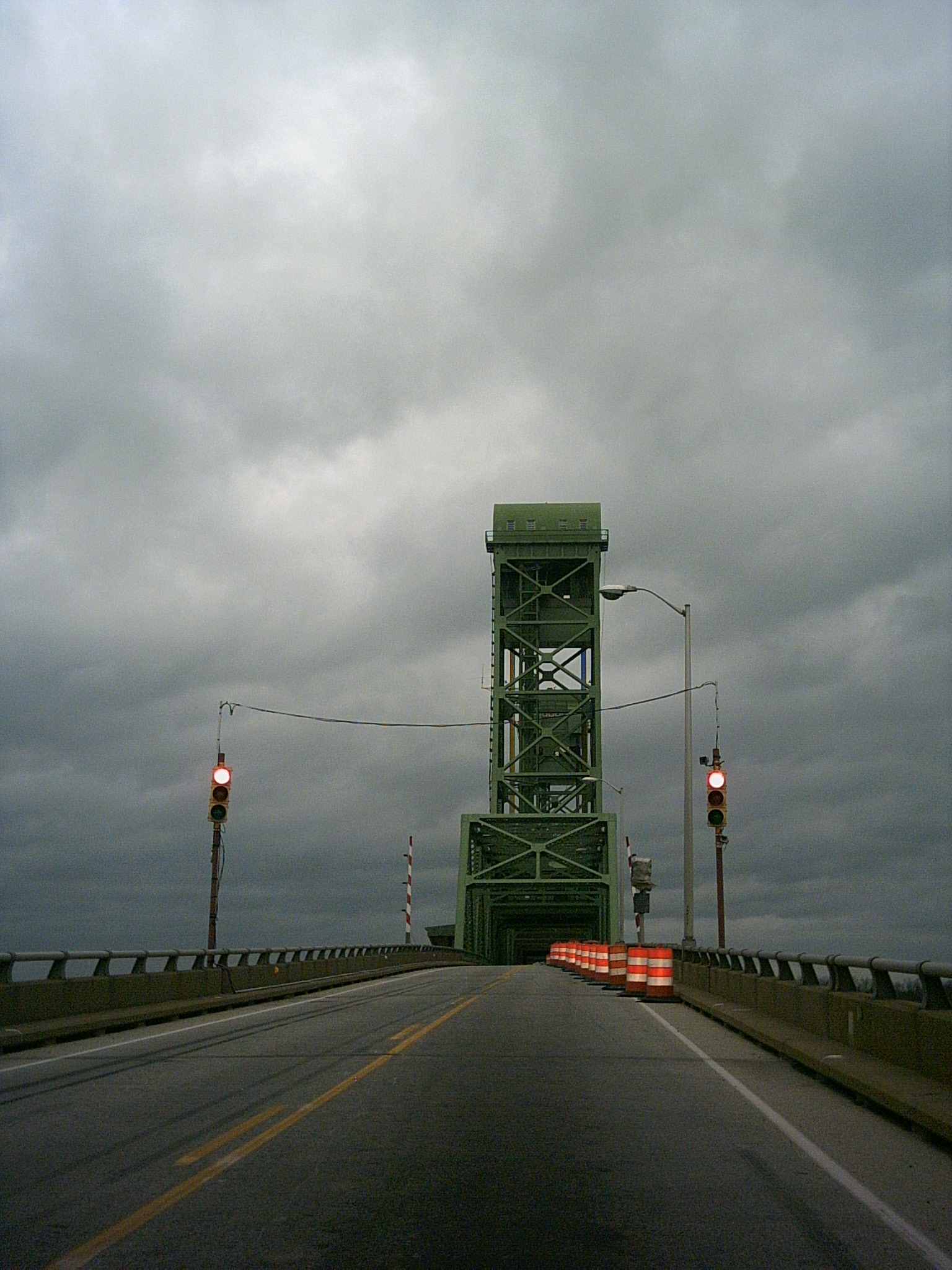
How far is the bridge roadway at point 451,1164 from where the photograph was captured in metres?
6.25

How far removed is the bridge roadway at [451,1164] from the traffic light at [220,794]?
10473 mm

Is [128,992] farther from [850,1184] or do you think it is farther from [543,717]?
[543,717]

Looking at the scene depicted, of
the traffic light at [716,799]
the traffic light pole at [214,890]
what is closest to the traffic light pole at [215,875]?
the traffic light pole at [214,890]

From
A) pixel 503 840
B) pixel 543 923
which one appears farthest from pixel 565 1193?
pixel 543 923

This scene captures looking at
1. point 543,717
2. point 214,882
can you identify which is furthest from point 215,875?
point 543,717

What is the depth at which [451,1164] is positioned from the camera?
8242 millimetres

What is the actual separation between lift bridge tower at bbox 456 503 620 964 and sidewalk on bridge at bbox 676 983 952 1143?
63015mm

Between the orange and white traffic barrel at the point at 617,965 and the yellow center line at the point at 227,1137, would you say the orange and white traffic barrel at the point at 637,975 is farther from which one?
the yellow center line at the point at 227,1137

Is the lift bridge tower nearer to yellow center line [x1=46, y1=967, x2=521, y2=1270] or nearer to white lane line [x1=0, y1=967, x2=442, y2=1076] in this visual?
white lane line [x1=0, y1=967, x2=442, y2=1076]

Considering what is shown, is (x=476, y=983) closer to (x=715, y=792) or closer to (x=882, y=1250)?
(x=715, y=792)

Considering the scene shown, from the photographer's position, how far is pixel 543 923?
354ft

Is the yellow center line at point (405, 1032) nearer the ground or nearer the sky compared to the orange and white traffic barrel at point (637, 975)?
nearer the ground

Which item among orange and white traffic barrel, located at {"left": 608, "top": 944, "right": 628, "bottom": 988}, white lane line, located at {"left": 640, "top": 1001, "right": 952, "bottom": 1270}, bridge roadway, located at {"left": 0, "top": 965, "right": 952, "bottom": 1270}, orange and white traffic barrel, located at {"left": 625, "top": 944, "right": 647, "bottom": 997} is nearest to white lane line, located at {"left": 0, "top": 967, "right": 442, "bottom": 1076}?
bridge roadway, located at {"left": 0, "top": 965, "right": 952, "bottom": 1270}

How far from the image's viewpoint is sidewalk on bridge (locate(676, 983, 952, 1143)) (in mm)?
9492
